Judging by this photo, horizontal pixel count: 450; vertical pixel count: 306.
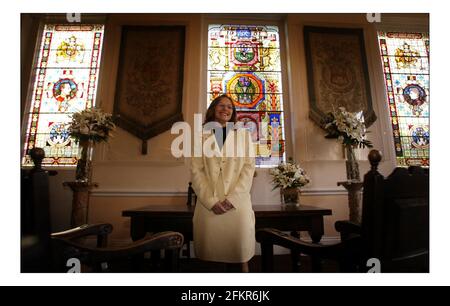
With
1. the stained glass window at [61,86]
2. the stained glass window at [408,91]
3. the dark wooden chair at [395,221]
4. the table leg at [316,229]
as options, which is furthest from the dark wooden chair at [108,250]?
the stained glass window at [408,91]

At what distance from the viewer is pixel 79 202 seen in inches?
102

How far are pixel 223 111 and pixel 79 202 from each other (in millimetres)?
2026

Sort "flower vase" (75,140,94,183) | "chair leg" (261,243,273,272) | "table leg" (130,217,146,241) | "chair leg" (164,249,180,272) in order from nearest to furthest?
"chair leg" (164,249,180,272) → "chair leg" (261,243,273,272) → "table leg" (130,217,146,241) → "flower vase" (75,140,94,183)

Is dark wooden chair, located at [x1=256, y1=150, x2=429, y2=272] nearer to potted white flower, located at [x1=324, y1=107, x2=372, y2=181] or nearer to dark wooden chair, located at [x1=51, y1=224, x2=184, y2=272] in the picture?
dark wooden chair, located at [x1=51, y1=224, x2=184, y2=272]

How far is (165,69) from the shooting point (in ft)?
11.4

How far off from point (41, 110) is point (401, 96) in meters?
5.16

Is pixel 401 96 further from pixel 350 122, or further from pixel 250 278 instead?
pixel 250 278

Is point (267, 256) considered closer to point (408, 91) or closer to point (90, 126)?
point (90, 126)

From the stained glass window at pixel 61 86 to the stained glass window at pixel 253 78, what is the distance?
1.76 meters

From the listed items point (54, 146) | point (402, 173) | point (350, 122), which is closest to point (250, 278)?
point (402, 173)

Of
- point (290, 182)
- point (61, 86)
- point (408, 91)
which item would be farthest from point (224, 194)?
point (408, 91)

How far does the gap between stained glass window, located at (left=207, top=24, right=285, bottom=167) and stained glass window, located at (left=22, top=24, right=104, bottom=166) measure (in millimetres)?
1759

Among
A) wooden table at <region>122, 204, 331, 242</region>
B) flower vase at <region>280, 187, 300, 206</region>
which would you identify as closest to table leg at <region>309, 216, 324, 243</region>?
wooden table at <region>122, 204, 331, 242</region>

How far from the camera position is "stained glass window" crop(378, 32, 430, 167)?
3424mm
